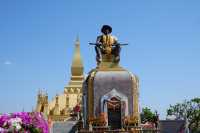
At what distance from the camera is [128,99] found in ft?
83.7

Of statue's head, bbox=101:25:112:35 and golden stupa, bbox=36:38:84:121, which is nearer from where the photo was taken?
statue's head, bbox=101:25:112:35

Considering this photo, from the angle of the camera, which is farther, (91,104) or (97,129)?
(91,104)

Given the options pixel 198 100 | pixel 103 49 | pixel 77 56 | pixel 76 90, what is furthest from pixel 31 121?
pixel 77 56

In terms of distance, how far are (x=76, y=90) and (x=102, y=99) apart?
97.0ft

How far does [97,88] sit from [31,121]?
54.1 ft

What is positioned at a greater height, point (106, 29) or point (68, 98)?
point (106, 29)

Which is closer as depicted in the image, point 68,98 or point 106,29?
point 106,29

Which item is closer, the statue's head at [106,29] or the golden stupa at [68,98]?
the statue's head at [106,29]

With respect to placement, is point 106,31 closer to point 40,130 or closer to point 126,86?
point 126,86

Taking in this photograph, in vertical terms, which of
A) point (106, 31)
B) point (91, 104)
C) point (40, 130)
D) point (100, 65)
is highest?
point (106, 31)

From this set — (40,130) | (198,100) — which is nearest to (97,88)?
(40,130)

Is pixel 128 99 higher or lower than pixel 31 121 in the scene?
higher

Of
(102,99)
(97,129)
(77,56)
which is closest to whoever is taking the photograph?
(97,129)

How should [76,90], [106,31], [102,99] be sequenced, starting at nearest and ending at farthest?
[102,99] < [106,31] < [76,90]
